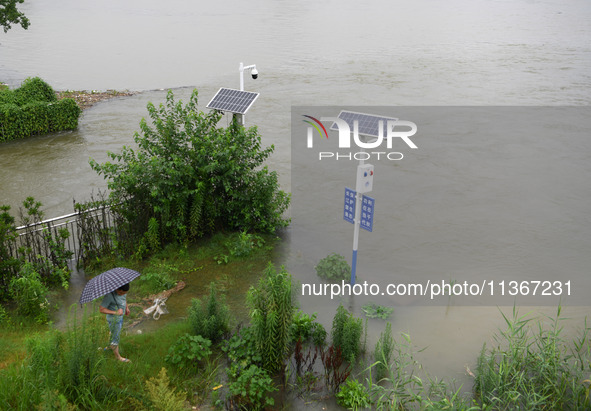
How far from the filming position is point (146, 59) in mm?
32500

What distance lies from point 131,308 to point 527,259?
284 inches

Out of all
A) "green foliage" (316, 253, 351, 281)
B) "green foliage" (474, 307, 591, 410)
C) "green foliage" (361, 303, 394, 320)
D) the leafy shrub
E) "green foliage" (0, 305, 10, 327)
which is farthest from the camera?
"green foliage" (316, 253, 351, 281)

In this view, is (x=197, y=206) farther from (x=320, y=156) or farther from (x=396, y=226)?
(x=320, y=156)

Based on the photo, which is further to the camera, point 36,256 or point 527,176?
point 527,176

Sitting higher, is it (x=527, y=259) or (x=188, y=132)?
(x=188, y=132)

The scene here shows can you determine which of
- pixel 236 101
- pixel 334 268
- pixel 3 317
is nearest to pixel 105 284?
pixel 3 317

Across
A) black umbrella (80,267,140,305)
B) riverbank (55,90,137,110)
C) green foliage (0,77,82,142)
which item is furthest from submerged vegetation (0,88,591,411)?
riverbank (55,90,137,110)

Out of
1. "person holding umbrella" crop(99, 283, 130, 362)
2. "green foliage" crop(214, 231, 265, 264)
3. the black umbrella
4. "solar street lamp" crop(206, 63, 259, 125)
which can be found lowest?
"green foliage" crop(214, 231, 265, 264)

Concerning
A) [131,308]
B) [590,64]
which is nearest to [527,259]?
[131,308]

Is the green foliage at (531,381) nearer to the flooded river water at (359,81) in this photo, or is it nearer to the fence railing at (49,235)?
the flooded river water at (359,81)

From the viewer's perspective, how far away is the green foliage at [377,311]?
8.45 metres

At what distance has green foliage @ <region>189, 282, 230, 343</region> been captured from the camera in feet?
23.9

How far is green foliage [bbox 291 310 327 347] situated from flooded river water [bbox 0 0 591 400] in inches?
37.2

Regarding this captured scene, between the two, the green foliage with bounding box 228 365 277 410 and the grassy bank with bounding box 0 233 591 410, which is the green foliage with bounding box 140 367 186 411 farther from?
the green foliage with bounding box 228 365 277 410
